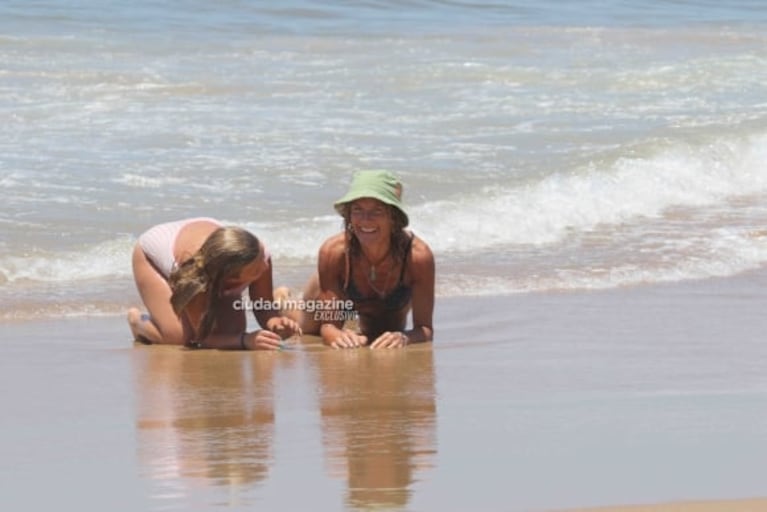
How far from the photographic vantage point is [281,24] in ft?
65.0

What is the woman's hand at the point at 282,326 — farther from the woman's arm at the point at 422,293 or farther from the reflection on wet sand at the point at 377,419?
the woman's arm at the point at 422,293

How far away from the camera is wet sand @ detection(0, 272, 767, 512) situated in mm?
4211

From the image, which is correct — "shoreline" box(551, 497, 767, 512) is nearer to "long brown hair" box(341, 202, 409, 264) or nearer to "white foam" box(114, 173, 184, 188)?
"long brown hair" box(341, 202, 409, 264)

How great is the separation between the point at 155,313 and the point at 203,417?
1.45m

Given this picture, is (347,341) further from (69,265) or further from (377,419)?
(69,265)

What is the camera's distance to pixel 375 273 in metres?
6.69

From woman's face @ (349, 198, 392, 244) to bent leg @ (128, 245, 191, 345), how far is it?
72 centimetres

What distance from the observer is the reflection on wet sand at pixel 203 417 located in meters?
4.41

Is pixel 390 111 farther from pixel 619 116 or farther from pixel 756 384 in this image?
pixel 756 384

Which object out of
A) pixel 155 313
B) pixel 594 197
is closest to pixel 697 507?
pixel 155 313

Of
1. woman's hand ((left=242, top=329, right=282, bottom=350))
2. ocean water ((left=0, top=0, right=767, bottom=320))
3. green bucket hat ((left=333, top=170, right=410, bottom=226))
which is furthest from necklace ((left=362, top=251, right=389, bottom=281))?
ocean water ((left=0, top=0, right=767, bottom=320))

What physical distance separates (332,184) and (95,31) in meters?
8.37

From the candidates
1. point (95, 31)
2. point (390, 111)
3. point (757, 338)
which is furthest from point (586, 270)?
point (95, 31)

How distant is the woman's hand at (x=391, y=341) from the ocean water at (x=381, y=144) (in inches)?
53.1
